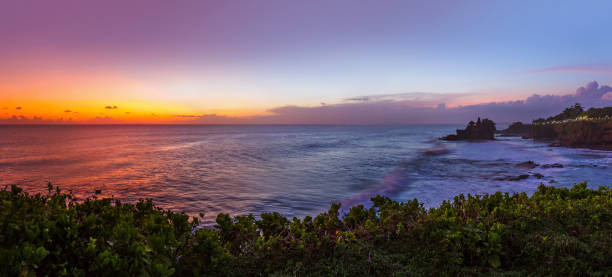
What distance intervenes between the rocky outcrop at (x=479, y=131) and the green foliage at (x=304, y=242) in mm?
68260

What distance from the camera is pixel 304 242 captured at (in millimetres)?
4832

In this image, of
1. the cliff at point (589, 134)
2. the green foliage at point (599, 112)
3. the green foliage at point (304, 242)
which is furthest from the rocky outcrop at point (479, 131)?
the green foliage at point (304, 242)

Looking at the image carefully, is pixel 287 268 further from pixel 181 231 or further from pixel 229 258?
pixel 181 231

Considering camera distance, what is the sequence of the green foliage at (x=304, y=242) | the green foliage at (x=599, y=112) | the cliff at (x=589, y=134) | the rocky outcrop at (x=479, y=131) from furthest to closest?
the rocky outcrop at (x=479, y=131) < the green foliage at (x=599, y=112) < the cliff at (x=589, y=134) < the green foliage at (x=304, y=242)

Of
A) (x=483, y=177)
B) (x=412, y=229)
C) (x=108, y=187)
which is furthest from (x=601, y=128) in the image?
(x=108, y=187)

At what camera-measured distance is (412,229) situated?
539 centimetres

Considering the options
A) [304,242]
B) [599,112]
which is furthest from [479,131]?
[304,242]

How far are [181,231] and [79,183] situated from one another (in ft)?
67.9

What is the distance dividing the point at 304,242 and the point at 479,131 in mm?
73591

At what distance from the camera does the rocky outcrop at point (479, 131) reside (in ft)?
213

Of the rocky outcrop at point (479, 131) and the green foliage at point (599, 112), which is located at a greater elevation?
the green foliage at point (599, 112)

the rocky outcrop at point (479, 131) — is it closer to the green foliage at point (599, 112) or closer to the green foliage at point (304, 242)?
the green foliage at point (599, 112)

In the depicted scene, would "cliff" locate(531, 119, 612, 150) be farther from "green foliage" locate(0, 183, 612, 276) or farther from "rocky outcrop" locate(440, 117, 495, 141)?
"green foliage" locate(0, 183, 612, 276)

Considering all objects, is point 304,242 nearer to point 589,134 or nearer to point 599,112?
point 589,134
